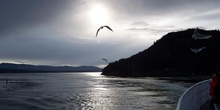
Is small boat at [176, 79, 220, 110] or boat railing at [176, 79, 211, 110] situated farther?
small boat at [176, 79, 220, 110]

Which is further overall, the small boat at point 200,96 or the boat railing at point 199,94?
the small boat at point 200,96

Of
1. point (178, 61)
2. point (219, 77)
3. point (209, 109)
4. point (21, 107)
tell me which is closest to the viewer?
point (219, 77)

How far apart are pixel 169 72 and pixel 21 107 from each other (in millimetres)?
146133

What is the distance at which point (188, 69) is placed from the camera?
181 m

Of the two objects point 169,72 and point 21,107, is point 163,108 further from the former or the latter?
point 169,72

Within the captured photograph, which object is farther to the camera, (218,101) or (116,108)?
(116,108)

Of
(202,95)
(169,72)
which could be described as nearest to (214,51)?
(169,72)

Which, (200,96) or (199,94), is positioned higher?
(199,94)

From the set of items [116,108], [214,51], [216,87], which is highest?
[214,51]

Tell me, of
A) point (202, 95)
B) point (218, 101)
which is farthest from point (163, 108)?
point (218, 101)

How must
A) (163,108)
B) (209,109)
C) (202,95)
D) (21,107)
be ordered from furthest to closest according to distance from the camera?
1. (21,107)
2. (163,108)
3. (202,95)
4. (209,109)

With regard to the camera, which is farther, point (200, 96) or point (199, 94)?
point (200, 96)

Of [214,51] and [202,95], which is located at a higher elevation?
[214,51]

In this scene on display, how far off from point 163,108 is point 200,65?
158m
